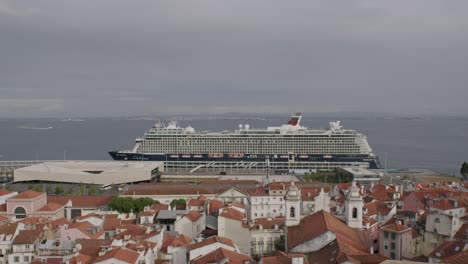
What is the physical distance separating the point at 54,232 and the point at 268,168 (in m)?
57.1

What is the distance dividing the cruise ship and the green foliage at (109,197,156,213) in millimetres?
45762

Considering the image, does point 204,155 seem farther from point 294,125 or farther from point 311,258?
point 311,258

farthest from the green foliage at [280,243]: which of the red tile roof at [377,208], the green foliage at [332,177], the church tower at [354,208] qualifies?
the green foliage at [332,177]

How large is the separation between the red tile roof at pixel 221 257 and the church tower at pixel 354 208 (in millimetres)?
8468

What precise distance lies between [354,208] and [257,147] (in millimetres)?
59091

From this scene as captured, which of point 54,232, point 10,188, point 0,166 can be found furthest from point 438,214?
point 0,166

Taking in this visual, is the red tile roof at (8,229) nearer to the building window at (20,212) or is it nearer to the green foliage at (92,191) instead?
the building window at (20,212)

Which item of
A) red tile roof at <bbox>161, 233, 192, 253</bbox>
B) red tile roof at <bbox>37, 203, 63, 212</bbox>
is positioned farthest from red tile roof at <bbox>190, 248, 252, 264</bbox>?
red tile roof at <bbox>37, 203, 63, 212</bbox>

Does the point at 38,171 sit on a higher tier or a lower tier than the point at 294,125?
lower

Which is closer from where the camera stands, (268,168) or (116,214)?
(116,214)

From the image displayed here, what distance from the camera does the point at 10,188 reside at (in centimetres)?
5788

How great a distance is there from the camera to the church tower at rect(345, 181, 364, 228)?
30906 mm

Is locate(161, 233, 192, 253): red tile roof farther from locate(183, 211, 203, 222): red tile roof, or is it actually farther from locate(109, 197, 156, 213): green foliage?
locate(109, 197, 156, 213): green foliage

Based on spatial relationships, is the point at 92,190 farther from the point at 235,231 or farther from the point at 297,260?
the point at 297,260
